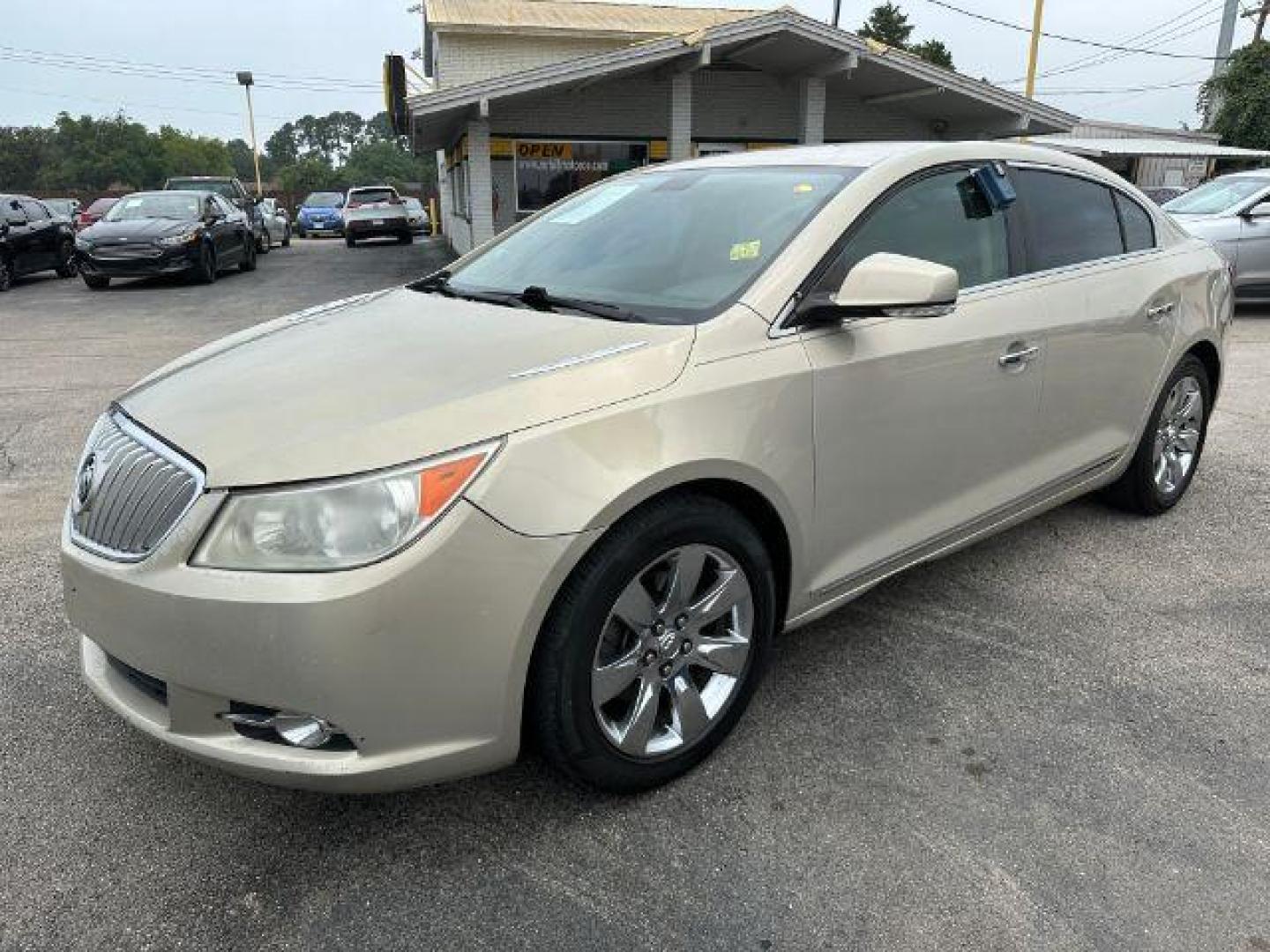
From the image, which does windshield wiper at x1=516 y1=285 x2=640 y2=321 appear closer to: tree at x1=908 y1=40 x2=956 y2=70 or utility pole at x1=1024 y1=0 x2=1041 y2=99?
utility pole at x1=1024 y1=0 x2=1041 y2=99

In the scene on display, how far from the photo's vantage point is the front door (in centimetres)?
265

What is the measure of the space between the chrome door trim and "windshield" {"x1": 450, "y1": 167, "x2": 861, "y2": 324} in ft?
Result: 3.04

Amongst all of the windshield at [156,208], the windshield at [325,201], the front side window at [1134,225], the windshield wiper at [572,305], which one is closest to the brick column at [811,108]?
the windshield at [156,208]

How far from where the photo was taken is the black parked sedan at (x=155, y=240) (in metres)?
14.3

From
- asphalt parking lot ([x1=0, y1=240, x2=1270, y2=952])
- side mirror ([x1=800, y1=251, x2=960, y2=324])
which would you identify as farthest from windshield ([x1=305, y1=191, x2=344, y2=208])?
side mirror ([x1=800, y1=251, x2=960, y2=324])

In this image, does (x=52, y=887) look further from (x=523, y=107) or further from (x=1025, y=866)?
(x=523, y=107)

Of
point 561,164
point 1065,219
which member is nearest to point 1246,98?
point 561,164

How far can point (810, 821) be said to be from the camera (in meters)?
2.36

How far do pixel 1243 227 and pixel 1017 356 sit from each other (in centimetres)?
950

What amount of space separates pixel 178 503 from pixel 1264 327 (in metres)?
11.6

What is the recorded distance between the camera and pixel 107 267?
47.3ft

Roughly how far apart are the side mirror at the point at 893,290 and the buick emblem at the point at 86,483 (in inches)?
73.8

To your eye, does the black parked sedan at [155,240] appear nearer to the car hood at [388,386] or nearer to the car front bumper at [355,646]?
the car hood at [388,386]

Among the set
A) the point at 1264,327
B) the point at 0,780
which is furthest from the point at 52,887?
the point at 1264,327
